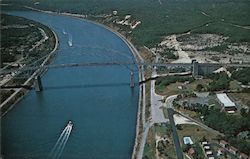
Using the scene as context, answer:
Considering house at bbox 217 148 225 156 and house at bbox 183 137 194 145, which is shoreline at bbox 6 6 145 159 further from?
house at bbox 217 148 225 156

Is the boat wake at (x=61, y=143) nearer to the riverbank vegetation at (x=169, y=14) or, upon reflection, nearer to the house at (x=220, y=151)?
the house at (x=220, y=151)

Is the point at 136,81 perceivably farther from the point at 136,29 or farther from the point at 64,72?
the point at 136,29

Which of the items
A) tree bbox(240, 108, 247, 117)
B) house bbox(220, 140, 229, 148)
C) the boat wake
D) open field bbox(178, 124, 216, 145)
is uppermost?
tree bbox(240, 108, 247, 117)

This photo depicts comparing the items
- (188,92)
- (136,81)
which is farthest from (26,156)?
(136,81)

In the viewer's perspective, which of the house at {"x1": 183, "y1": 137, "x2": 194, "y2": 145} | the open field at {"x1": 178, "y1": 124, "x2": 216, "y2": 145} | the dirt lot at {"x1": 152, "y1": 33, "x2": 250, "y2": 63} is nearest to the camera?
the house at {"x1": 183, "y1": 137, "x2": 194, "y2": 145}

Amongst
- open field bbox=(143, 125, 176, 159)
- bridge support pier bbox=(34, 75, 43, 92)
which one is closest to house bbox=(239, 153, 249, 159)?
open field bbox=(143, 125, 176, 159)

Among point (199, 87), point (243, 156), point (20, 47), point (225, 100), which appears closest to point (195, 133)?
point (243, 156)
